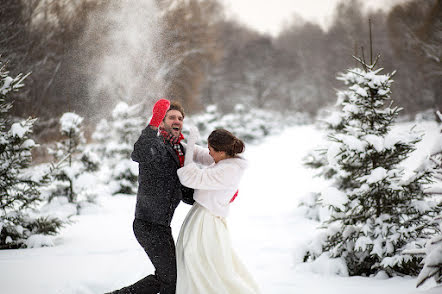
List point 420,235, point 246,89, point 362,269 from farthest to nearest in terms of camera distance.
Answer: point 246,89, point 362,269, point 420,235

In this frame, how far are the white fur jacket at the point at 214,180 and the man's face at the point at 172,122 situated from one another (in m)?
0.24

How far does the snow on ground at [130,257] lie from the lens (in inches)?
132

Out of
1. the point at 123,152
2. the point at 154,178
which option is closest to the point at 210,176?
the point at 154,178

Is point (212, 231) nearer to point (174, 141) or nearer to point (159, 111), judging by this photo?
point (174, 141)

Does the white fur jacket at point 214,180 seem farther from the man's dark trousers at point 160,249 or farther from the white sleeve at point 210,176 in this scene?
the man's dark trousers at point 160,249

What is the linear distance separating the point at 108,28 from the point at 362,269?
10495 millimetres

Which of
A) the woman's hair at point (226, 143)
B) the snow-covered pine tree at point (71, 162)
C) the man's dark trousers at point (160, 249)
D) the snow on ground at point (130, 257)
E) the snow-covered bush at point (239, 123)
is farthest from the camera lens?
the snow-covered bush at point (239, 123)

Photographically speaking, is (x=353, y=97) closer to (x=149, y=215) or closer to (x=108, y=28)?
(x=149, y=215)

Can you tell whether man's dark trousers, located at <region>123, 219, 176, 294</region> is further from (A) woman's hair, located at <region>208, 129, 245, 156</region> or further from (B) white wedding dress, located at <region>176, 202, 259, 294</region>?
(A) woman's hair, located at <region>208, 129, 245, 156</region>

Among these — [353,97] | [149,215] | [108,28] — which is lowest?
[149,215]

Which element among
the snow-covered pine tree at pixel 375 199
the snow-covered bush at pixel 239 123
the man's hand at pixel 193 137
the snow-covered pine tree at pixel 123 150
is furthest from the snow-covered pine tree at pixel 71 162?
the snow-covered bush at pixel 239 123

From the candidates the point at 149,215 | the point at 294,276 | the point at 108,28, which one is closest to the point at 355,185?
the point at 294,276

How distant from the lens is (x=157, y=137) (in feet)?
8.21

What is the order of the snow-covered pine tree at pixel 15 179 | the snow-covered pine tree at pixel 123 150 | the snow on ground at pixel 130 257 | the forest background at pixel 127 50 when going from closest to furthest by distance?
the snow on ground at pixel 130 257 < the snow-covered pine tree at pixel 15 179 < the snow-covered pine tree at pixel 123 150 < the forest background at pixel 127 50
